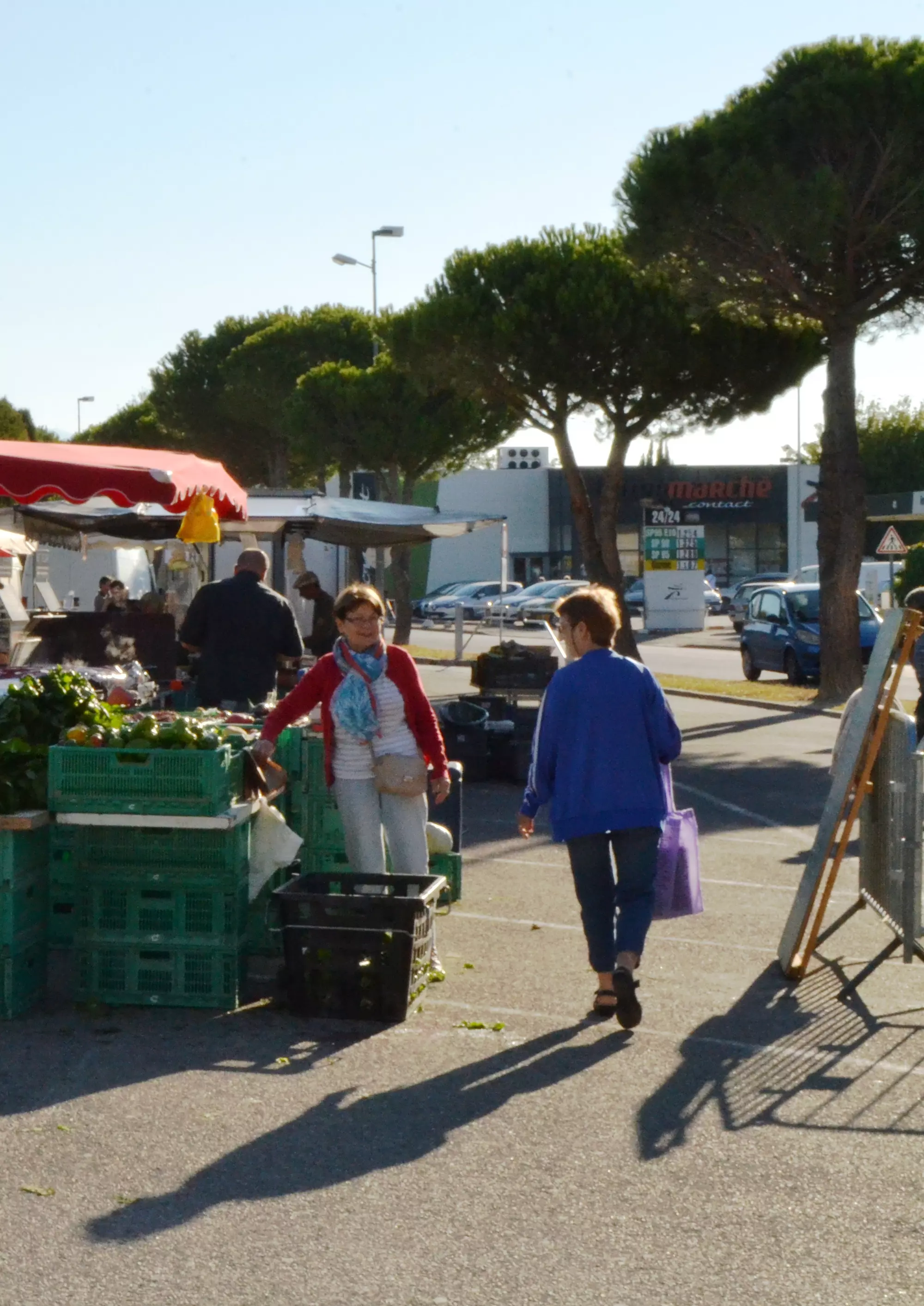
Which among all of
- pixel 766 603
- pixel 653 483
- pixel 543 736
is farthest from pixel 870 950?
pixel 653 483

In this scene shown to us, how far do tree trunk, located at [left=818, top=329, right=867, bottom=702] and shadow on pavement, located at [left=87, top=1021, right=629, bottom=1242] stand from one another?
54.7ft

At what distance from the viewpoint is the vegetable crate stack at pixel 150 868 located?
21.2 ft

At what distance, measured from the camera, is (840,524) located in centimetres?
2208

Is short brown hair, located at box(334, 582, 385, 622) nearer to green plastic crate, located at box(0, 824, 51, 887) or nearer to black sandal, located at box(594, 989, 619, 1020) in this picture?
green plastic crate, located at box(0, 824, 51, 887)

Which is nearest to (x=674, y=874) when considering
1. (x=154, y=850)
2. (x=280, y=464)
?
(x=154, y=850)

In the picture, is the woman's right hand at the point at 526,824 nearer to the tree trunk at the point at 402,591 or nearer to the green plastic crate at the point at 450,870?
the green plastic crate at the point at 450,870

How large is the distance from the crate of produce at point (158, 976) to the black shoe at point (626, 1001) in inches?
59.9

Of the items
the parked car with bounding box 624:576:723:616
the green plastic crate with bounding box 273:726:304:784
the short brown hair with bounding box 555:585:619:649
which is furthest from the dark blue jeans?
the parked car with bounding box 624:576:723:616

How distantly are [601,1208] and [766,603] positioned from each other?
24103 mm

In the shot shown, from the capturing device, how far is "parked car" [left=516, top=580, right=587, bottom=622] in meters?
48.3

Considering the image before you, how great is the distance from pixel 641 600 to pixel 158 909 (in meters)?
52.2

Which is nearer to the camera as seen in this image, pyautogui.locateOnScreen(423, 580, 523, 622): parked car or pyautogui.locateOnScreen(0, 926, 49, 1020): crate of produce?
pyautogui.locateOnScreen(0, 926, 49, 1020): crate of produce

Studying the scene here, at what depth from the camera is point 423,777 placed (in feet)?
23.1

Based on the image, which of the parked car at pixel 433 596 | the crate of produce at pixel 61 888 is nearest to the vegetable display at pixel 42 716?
the crate of produce at pixel 61 888
